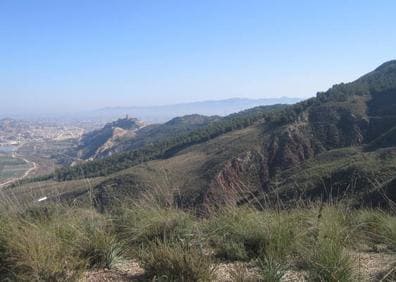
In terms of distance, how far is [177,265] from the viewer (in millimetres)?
4316

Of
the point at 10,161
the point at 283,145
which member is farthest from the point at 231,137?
the point at 10,161

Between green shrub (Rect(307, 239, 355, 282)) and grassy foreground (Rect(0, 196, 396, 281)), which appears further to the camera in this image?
grassy foreground (Rect(0, 196, 396, 281))

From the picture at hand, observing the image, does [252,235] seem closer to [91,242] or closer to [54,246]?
[91,242]

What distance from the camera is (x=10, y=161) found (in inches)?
4941

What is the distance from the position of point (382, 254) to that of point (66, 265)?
3.32 metres

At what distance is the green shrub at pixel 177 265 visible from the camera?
422 centimetres

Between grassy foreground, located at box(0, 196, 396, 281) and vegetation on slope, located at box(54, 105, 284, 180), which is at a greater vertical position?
grassy foreground, located at box(0, 196, 396, 281)

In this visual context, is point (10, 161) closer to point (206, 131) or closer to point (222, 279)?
point (206, 131)

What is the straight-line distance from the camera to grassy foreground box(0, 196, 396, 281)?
423 cm

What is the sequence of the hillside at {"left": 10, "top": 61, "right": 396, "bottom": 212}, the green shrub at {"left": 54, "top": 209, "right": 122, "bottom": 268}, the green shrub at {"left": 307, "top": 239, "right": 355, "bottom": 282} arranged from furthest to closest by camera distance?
the hillside at {"left": 10, "top": 61, "right": 396, "bottom": 212} < the green shrub at {"left": 54, "top": 209, "right": 122, "bottom": 268} < the green shrub at {"left": 307, "top": 239, "right": 355, "bottom": 282}

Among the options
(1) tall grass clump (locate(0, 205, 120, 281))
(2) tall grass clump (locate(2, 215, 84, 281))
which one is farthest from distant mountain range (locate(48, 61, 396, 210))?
(2) tall grass clump (locate(2, 215, 84, 281))

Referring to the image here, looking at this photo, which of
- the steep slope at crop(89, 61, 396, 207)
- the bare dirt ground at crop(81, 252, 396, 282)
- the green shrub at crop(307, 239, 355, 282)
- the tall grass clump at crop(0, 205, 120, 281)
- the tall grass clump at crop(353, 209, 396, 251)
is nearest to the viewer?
the green shrub at crop(307, 239, 355, 282)

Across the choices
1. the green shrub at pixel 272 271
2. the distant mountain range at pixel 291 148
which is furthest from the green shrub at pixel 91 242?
the distant mountain range at pixel 291 148

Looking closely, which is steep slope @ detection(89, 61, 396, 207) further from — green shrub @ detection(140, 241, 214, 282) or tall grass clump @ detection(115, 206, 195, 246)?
green shrub @ detection(140, 241, 214, 282)
